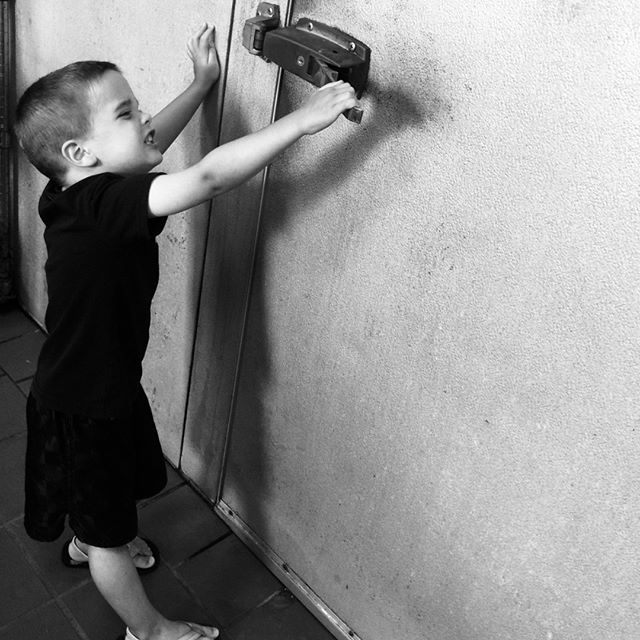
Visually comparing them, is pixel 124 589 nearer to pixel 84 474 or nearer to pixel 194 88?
pixel 84 474

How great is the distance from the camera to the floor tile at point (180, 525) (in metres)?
1.95

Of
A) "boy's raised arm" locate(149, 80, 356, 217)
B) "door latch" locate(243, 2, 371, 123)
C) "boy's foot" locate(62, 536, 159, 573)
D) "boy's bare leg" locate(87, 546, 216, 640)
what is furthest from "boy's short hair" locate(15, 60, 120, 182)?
"boy's foot" locate(62, 536, 159, 573)

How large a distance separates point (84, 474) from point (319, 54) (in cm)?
97

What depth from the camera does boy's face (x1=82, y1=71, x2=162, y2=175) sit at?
1.30 meters

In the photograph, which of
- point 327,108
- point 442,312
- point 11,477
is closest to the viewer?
point 327,108

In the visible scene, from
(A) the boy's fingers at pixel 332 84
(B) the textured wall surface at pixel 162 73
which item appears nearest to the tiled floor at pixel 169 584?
(B) the textured wall surface at pixel 162 73

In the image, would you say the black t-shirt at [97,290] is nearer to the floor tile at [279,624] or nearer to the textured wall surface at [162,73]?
the textured wall surface at [162,73]

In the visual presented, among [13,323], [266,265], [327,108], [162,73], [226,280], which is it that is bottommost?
[13,323]

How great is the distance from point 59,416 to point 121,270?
369 mm

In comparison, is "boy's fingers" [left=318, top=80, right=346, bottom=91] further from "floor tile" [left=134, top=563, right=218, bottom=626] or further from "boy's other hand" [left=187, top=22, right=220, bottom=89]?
"floor tile" [left=134, top=563, right=218, bottom=626]

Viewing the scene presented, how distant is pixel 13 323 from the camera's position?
275cm

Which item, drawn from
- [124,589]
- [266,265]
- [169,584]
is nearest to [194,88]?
[266,265]

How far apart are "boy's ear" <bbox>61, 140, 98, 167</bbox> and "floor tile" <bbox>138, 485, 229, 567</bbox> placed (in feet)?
3.65

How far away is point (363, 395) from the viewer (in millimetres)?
1466
